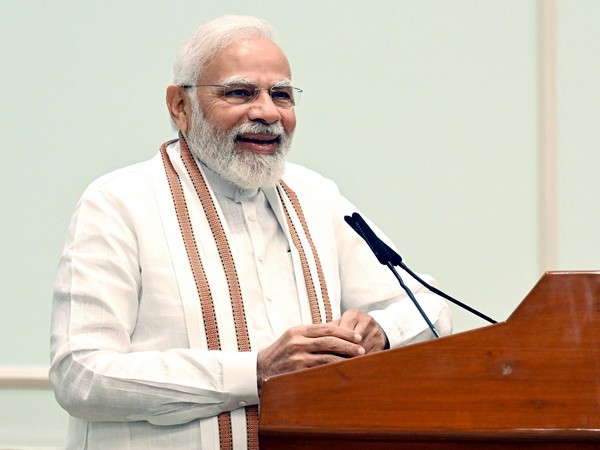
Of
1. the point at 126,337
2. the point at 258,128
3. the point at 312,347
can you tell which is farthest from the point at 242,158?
the point at 312,347

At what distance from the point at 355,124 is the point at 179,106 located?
1353 millimetres

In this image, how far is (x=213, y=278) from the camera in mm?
2686

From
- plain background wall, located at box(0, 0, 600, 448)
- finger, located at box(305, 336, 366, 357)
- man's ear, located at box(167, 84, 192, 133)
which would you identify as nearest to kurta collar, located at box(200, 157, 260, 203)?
man's ear, located at box(167, 84, 192, 133)

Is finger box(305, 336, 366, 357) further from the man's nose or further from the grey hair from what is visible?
the grey hair

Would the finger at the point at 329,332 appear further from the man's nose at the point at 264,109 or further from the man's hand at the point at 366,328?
the man's nose at the point at 264,109

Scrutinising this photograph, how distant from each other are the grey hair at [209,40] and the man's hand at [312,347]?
91cm

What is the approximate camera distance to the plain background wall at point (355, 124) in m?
4.19

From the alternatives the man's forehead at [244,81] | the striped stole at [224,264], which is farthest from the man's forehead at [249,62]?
the striped stole at [224,264]

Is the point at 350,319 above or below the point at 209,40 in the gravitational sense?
below

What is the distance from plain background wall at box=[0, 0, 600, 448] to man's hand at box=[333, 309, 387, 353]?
1.50 meters

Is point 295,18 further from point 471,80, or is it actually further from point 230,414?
point 230,414

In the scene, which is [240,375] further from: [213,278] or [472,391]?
[472,391]

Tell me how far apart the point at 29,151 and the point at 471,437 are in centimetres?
309

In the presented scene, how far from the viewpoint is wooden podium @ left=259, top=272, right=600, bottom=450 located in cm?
156
